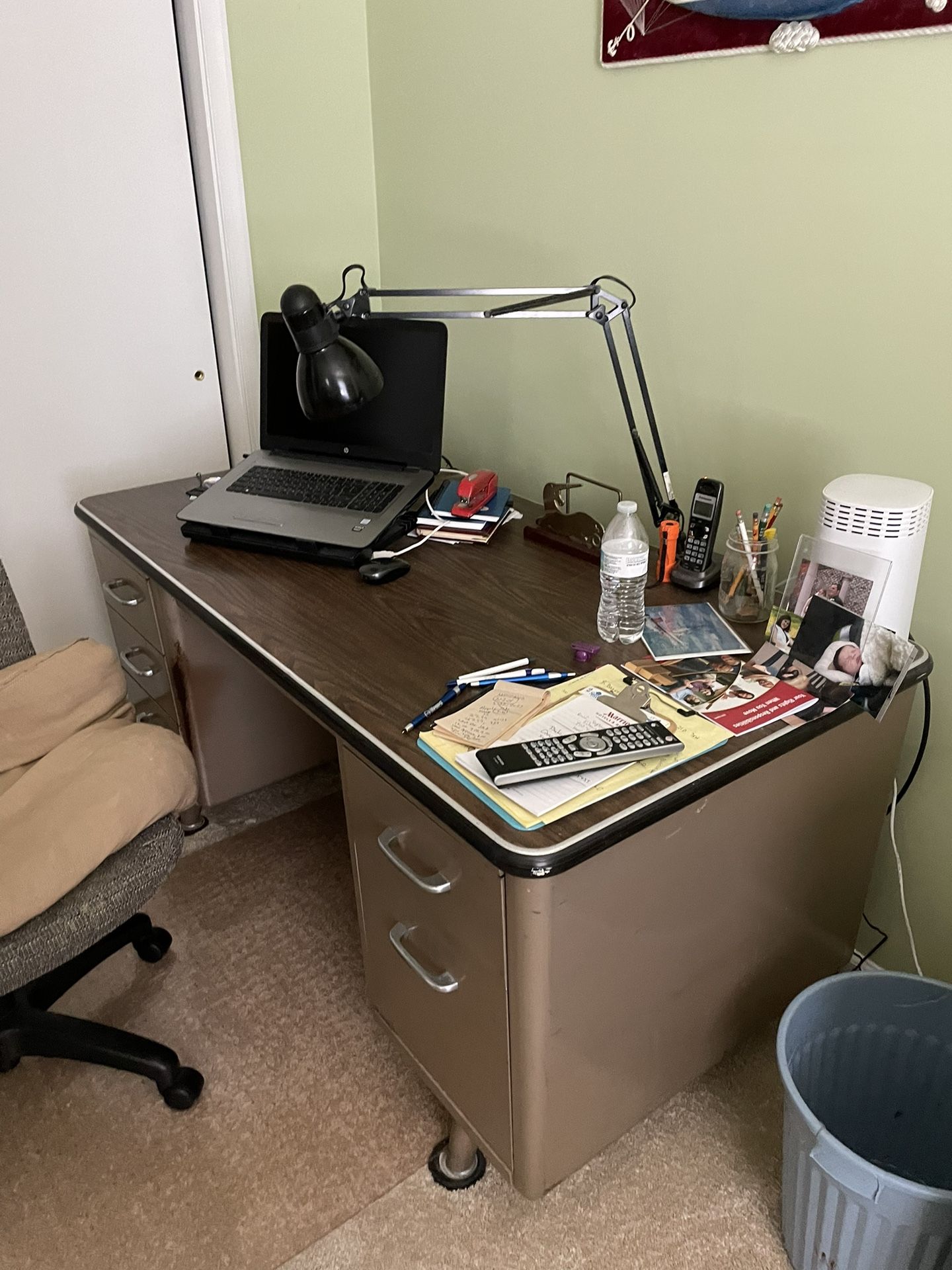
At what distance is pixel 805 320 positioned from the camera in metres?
1.37

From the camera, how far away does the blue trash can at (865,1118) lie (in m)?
1.05

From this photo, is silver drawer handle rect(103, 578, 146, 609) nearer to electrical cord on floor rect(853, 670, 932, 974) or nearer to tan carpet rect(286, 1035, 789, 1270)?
tan carpet rect(286, 1035, 789, 1270)

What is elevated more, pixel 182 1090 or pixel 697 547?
pixel 697 547

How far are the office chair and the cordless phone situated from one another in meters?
0.87

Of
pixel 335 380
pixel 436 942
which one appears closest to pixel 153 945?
pixel 436 942

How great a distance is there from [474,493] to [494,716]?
70 centimetres

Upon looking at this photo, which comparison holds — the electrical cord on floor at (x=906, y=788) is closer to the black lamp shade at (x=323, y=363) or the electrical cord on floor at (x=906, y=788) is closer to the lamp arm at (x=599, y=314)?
the lamp arm at (x=599, y=314)

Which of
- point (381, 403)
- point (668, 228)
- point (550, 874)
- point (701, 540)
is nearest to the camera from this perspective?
point (550, 874)

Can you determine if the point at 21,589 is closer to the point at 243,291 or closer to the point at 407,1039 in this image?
the point at 243,291

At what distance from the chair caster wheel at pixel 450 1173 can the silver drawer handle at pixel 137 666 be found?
105 cm

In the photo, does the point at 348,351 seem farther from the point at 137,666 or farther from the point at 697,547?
the point at 137,666

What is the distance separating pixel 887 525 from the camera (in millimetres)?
1143

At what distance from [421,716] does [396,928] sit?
32 centimetres

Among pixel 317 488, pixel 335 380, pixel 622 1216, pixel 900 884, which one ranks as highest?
pixel 335 380
